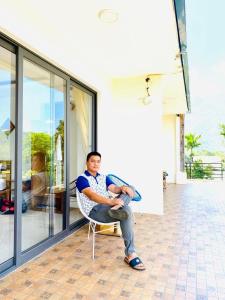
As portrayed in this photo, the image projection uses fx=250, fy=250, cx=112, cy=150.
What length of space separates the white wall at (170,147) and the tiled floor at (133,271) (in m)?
5.45

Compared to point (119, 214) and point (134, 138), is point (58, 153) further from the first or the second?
point (134, 138)

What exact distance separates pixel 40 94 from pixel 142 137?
229 centimetres

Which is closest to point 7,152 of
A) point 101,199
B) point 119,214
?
point 101,199

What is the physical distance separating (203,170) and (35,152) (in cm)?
997

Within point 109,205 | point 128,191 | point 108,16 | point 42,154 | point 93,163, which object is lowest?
point 109,205

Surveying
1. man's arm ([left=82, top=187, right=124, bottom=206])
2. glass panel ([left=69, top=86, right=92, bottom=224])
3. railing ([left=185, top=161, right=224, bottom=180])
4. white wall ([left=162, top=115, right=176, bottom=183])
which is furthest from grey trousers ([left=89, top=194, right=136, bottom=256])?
railing ([left=185, top=161, right=224, bottom=180])

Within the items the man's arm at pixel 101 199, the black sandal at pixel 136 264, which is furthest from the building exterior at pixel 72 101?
the black sandal at pixel 136 264

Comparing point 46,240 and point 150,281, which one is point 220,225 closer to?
point 150,281

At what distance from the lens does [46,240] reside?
9.59ft

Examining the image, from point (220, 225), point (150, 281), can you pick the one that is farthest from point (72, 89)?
point (220, 225)

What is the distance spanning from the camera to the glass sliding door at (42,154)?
270 cm

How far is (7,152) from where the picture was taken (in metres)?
2.53

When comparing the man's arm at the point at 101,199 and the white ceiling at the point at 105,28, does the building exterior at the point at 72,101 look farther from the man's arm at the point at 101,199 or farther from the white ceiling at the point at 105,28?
the man's arm at the point at 101,199

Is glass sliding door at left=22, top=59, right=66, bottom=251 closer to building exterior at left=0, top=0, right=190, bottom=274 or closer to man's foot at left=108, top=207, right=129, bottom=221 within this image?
building exterior at left=0, top=0, right=190, bottom=274
